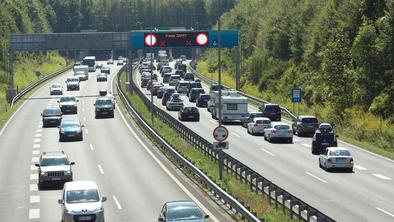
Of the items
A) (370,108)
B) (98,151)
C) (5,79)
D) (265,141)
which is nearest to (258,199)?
(98,151)

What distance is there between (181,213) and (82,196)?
558cm

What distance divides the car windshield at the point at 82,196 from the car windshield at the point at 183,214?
495 centimetres

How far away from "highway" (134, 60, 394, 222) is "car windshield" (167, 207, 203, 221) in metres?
7.42

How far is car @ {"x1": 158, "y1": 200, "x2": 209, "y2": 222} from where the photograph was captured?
2484 cm

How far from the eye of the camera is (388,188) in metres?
38.8

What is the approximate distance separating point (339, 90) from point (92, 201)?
45469 millimetres

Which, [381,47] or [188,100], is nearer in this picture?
[381,47]

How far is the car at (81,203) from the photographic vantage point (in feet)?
91.6

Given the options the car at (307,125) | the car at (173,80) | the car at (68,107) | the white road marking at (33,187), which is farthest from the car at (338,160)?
the car at (173,80)

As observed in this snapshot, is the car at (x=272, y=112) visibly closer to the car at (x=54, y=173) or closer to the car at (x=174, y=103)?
the car at (x=174, y=103)

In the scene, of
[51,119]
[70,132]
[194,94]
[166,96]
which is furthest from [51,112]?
[194,94]

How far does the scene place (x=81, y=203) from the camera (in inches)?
1134

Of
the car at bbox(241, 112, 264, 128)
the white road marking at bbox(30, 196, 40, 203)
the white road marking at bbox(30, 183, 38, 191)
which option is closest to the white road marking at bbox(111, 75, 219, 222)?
the white road marking at bbox(30, 196, 40, 203)

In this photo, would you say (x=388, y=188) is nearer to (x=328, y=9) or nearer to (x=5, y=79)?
(x=328, y=9)
